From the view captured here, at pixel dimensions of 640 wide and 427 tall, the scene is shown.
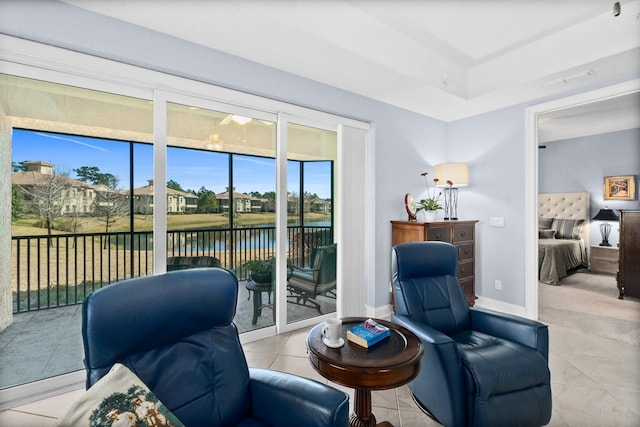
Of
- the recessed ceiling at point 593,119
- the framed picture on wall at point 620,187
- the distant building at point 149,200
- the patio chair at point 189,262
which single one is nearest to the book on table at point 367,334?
the patio chair at point 189,262

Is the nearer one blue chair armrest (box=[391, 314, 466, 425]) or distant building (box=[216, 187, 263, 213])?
blue chair armrest (box=[391, 314, 466, 425])

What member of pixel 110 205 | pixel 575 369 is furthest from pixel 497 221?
pixel 110 205

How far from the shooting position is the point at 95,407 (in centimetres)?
87

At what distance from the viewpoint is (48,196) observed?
2.16 m

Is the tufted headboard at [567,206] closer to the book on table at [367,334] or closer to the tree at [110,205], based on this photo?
the book on table at [367,334]

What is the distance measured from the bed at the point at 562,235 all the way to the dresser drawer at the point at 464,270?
2232 millimetres

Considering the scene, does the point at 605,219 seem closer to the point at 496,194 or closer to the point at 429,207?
the point at 496,194

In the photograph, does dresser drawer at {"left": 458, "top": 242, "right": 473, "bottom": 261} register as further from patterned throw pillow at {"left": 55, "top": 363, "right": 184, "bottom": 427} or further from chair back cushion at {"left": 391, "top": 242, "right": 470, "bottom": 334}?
patterned throw pillow at {"left": 55, "top": 363, "right": 184, "bottom": 427}

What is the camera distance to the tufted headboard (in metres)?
5.84

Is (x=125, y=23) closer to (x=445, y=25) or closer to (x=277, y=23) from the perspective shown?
(x=277, y=23)

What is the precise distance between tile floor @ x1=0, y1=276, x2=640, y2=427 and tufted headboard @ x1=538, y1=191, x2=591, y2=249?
2487 millimetres

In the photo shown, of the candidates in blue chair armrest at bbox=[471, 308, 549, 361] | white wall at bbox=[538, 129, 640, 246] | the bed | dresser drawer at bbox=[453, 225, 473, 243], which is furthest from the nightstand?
blue chair armrest at bbox=[471, 308, 549, 361]

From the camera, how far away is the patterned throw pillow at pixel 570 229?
584 centimetres

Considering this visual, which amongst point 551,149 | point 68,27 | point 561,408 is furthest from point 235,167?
point 551,149
